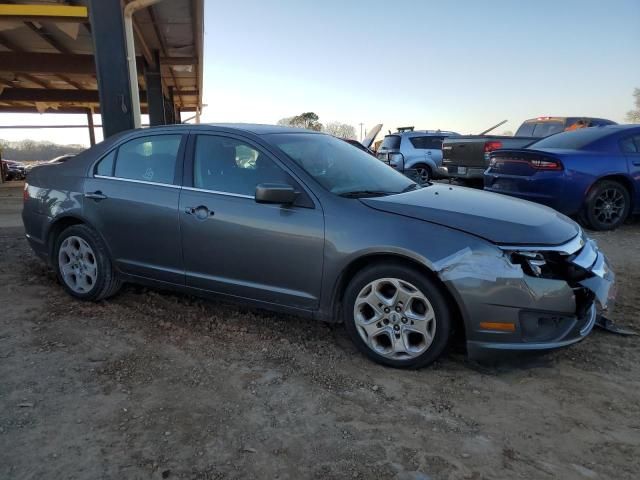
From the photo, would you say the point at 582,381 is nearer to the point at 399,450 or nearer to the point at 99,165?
the point at 399,450

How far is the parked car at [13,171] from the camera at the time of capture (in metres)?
25.1

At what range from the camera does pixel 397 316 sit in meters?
3.01

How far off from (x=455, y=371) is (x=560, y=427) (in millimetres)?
708

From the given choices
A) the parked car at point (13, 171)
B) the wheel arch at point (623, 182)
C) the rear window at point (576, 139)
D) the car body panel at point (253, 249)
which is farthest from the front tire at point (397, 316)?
the parked car at point (13, 171)

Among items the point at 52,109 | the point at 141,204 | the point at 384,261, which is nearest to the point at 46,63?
the point at 141,204

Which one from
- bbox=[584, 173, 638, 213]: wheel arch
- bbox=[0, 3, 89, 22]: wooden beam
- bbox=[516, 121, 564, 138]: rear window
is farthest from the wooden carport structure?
bbox=[516, 121, 564, 138]: rear window

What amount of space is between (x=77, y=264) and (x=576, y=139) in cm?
668

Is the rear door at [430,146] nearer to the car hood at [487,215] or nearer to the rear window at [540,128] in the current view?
the rear window at [540,128]

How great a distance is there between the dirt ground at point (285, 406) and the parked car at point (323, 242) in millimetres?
279

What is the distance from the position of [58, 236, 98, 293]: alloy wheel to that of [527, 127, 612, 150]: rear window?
20.7ft

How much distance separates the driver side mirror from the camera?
125 inches

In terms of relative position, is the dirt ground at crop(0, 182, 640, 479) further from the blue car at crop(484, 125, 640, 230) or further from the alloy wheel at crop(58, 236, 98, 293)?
the blue car at crop(484, 125, 640, 230)

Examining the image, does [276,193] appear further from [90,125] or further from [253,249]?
[90,125]

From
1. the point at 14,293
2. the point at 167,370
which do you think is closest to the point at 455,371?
the point at 167,370
